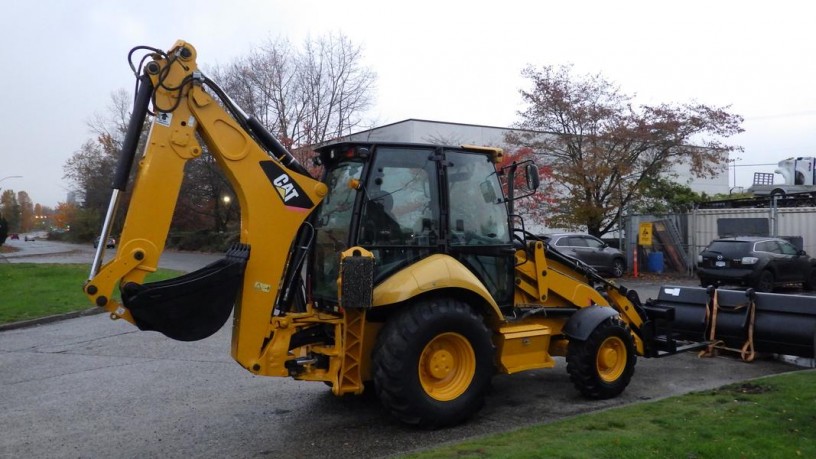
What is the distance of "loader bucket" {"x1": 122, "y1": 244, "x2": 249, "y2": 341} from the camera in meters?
5.03

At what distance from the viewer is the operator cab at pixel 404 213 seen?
5863mm

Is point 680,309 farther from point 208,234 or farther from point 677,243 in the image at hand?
point 208,234

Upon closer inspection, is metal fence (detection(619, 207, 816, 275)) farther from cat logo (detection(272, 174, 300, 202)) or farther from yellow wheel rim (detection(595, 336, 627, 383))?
cat logo (detection(272, 174, 300, 202))

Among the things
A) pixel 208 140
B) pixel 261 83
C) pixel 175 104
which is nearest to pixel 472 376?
pixel 208 140

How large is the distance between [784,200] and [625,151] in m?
5.93

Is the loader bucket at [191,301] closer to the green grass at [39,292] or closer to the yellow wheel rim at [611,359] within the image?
the yellow wheel rim at [611,359]

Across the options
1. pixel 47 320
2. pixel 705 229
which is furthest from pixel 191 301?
pixel 705 229

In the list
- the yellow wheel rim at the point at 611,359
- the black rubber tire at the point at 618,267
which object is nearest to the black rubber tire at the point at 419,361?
the yellow wheel rim at the point at 611,359

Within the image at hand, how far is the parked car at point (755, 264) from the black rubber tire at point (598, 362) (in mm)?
12409

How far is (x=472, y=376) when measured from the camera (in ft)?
19.2

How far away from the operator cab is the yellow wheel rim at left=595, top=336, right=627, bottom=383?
1.18 meters

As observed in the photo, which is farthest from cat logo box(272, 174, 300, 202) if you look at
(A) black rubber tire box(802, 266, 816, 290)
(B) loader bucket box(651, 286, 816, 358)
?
(A) black rubber tire box(802, 266, 816, 290)

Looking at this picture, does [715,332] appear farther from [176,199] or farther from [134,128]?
[134,128]

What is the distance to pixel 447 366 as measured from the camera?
19.1 feet
